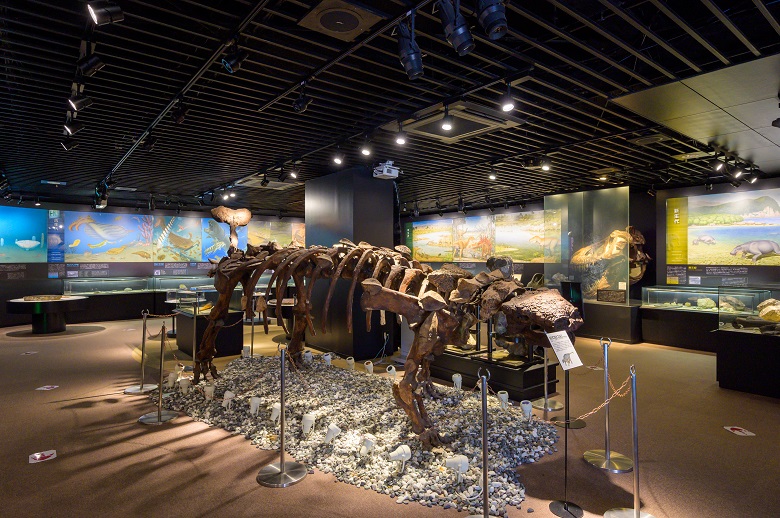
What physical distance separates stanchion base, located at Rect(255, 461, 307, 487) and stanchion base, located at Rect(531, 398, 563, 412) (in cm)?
303

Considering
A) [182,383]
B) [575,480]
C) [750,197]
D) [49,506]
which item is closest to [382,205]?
[182,383]

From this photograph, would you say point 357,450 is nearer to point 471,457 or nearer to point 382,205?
point 471,457

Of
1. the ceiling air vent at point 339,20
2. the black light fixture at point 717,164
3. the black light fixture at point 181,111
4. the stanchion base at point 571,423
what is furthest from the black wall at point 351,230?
the black light fixture at point 717,164

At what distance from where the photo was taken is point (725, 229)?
10023 mm

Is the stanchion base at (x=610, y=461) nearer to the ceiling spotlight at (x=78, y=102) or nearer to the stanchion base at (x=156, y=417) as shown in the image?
the stanchion base at (x=156, y=417)

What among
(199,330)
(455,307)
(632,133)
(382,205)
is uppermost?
(632,133)

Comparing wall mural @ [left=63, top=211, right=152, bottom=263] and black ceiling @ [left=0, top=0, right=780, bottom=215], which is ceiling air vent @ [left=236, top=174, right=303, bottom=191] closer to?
black ceiling @ [left=0, top=0, right=780, bottom=215]

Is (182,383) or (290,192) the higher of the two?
(290,192)

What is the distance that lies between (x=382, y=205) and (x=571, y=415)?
5103mm

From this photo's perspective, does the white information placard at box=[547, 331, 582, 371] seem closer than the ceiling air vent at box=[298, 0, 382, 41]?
Yes

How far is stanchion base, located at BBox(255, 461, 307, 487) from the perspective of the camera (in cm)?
356

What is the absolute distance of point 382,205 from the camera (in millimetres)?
8742

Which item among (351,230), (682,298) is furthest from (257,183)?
(682,298)

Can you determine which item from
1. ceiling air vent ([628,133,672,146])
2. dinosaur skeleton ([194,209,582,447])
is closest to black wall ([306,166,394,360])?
dinosaur skeleton ([194,209,582,447])
